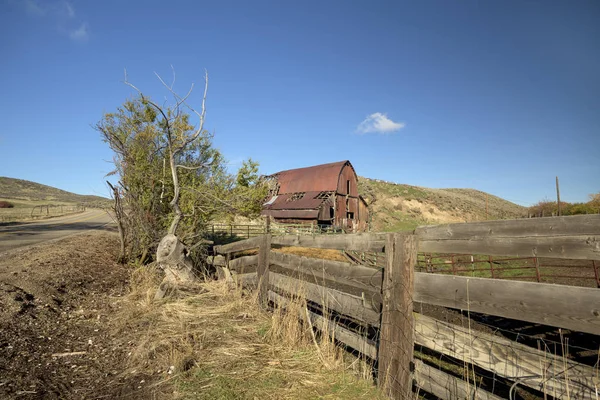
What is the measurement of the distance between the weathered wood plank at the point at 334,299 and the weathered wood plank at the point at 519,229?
1141 millimetres

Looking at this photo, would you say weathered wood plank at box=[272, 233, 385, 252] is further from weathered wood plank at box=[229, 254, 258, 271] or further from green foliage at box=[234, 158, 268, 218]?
green foliage at box=[234, 158, 268, 218]

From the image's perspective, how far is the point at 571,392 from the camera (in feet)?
7.04

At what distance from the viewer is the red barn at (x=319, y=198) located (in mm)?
26125

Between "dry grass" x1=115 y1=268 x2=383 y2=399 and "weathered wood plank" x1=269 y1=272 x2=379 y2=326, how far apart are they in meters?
0.41

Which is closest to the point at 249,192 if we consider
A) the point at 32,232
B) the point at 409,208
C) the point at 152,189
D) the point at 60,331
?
the point at 152,189

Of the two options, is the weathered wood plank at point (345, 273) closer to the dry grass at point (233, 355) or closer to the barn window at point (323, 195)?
the dry grass at point (233, 355)

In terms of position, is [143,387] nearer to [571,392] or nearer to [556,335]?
[571,392]

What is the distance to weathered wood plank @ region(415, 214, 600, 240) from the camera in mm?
2307

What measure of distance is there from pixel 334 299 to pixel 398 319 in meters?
1.10

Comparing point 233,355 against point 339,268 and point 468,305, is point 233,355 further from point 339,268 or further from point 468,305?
point 468,305

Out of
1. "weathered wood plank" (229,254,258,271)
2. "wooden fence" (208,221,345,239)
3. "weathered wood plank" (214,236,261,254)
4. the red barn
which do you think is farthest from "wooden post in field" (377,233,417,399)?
the red barn

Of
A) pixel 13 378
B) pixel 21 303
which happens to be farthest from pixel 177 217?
pixel 13 378

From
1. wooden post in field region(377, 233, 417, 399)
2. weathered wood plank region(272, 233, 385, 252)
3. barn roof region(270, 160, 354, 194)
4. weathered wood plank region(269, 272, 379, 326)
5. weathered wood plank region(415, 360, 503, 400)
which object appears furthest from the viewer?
barn roof region(270, 160, 354, 194)

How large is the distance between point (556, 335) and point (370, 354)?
620 cm
